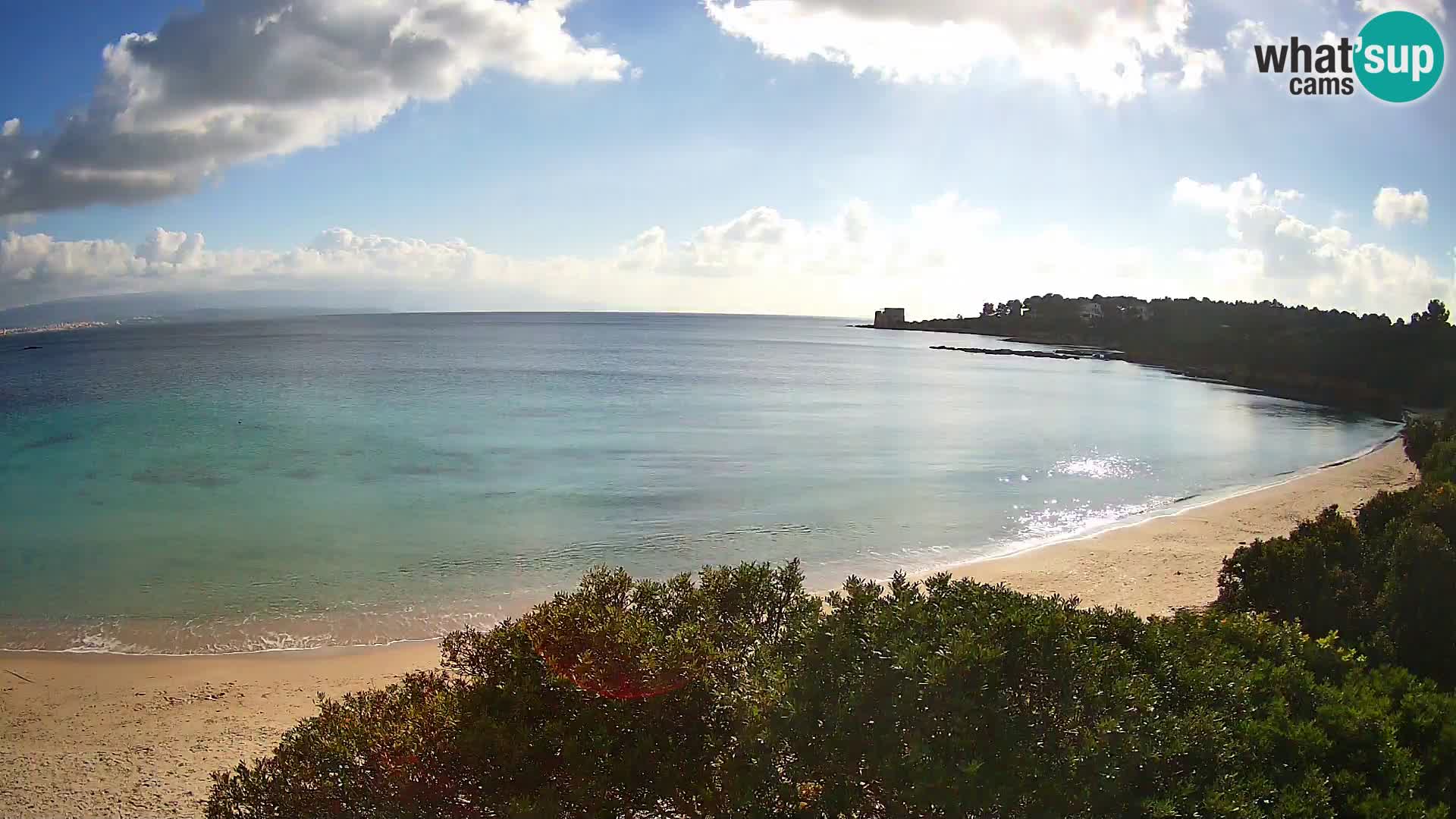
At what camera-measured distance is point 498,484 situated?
74.0 ft

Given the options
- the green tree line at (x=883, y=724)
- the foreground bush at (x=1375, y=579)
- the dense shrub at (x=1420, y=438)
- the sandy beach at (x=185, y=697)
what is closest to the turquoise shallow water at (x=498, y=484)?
the sandy beach at (x=185, y=697)

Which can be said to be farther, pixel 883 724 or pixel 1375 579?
pixel 1375 579

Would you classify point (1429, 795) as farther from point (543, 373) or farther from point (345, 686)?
point (543, 373)

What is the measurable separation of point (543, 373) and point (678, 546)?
5072 cm

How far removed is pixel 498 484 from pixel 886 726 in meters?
19.9

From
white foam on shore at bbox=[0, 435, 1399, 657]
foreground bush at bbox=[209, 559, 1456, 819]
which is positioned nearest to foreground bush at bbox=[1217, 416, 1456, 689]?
foreground bush at bbox=[209, 559, 1456, 819]

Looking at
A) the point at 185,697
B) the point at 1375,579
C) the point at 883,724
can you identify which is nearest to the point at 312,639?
the point at 185,697

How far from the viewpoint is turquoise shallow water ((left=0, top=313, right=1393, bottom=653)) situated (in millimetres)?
13406

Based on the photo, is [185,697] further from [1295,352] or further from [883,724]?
[1295,352]

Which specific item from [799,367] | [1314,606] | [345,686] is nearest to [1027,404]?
[799,367]

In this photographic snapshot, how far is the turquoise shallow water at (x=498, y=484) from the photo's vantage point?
13.4 meters

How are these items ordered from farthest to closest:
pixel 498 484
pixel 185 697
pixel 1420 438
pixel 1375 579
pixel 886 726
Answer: pixel 1420 438 → pixel 498 484 → pixel 185 697 → pixel 1375 579 → pixel 886 726

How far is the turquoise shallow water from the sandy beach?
3.03 ft

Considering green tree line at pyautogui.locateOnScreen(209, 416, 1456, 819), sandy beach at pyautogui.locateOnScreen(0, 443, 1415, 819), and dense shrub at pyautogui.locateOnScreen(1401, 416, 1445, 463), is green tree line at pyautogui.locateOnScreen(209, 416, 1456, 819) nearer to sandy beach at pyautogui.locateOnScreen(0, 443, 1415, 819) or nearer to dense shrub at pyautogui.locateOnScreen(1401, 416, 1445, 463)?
sandy beach at pyautogui.locateOnScreen(0, 443, 1415, 819)
